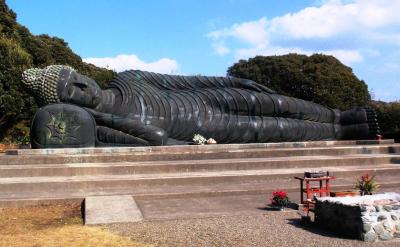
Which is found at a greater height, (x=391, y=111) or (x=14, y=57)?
(x=14, y=57)

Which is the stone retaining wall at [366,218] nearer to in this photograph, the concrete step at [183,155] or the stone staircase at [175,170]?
the stone staircase at [175,170]

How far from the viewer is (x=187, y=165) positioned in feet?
28.0

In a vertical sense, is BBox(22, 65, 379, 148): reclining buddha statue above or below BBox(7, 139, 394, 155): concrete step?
above

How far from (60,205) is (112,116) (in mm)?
3269

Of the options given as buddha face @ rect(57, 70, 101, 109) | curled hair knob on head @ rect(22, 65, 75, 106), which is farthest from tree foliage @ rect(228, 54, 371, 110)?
curled hair knob on head @ rect(22, 65, 75, 106)

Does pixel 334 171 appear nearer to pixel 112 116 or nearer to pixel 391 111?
pixel 112 116

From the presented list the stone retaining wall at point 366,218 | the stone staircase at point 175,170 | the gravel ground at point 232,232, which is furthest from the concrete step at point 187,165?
the stone retaining wall at point 366,218

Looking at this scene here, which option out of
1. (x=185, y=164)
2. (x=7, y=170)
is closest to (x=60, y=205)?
(x=7, y=170)

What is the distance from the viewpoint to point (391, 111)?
16.9 metres

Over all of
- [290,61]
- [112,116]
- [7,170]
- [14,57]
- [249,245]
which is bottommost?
[249,245]

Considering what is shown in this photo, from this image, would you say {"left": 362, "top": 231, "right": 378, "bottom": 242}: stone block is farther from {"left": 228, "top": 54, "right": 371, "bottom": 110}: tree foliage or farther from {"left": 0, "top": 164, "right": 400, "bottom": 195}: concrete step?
{"left": 228, "top": 54, "right": 371, "bottom": 110}: tree foliage

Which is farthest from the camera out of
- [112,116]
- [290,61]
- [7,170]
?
[290,61]

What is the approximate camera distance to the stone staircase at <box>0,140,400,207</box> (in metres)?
7.25

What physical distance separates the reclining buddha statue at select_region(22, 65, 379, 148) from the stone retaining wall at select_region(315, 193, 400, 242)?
5123 mm
